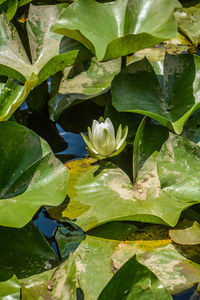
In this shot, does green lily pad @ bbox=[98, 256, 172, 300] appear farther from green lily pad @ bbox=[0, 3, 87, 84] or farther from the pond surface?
green lily pad @ bbox=[0, 3, 87, 84]

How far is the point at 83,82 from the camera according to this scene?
86.7 inches

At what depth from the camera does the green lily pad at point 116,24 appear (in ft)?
6.15

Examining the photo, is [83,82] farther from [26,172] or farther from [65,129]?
[26,172]

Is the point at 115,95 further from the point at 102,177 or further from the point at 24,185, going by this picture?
the point at 24,185

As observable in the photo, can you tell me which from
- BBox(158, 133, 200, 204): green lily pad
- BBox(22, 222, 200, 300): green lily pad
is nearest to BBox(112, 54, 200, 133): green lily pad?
BBox(158, 133, 200, 204): green lily pad

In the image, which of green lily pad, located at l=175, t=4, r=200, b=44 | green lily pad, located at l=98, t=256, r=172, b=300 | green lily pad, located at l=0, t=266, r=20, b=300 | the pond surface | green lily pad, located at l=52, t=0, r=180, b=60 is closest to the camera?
green lily pad, located at l=98, t=256, r=172, b=300

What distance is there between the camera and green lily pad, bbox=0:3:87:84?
77.6 inches

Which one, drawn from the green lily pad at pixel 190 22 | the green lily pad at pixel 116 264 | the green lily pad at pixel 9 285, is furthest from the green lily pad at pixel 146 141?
the green lily pad at pixel 190 22

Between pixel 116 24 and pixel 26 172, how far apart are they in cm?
108

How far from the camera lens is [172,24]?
1.95m

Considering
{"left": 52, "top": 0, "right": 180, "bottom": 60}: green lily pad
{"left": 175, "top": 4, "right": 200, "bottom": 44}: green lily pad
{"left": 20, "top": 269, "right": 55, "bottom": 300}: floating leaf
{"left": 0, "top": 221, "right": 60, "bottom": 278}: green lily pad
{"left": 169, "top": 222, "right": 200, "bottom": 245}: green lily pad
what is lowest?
{"left": 169, "top": 222, "right": 200, "bottom": 245}: green lily pad

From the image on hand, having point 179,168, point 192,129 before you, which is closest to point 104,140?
point 179,168

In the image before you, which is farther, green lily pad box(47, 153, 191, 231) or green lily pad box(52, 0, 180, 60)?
green lily pad box(52, 0, 180, 60)

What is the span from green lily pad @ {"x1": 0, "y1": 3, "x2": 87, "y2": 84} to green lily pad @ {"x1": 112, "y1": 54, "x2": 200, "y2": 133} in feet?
1.05
